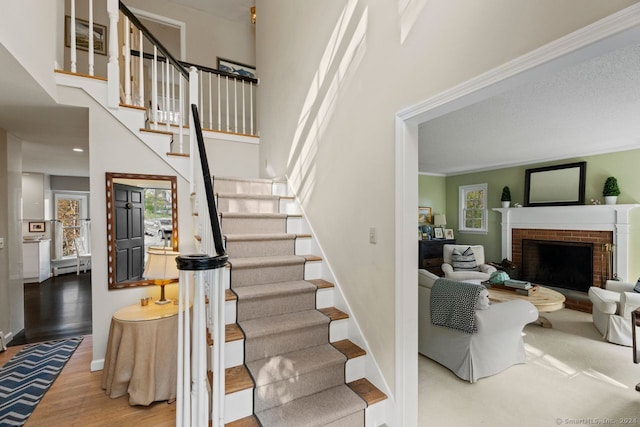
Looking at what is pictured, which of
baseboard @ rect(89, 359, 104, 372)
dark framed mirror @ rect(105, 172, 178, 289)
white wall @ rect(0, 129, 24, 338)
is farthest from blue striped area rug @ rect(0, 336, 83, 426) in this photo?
dark framed mirror @ rect(105, 172, 178, 289)

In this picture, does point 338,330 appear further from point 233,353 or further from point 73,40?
point 73,40

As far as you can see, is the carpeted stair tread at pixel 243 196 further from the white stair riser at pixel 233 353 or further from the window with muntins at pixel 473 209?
the window with muntins at pixel 473 209

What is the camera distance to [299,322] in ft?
6.70

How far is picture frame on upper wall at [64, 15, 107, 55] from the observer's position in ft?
13.8

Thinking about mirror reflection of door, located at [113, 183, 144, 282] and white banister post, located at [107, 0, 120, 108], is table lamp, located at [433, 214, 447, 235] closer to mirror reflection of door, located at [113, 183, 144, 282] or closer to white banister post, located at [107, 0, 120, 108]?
mirror reflection of door, located at [113, 183, 144, 282]

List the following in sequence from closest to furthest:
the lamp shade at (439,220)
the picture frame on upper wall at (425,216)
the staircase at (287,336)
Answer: the staircase at (287,336) < the lamp shade at (439,220) < the picture frame on upper wall at (425,216)

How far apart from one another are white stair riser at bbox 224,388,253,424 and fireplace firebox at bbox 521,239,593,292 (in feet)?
18.2

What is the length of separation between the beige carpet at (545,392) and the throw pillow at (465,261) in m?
2.16

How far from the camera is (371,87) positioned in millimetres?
1992

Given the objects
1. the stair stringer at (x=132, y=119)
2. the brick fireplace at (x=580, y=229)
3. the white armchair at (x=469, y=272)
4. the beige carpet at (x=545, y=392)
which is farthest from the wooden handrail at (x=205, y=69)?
the brick fireplace at (x=580, y=229)

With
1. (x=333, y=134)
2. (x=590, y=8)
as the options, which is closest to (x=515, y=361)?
(x=333, y=134)

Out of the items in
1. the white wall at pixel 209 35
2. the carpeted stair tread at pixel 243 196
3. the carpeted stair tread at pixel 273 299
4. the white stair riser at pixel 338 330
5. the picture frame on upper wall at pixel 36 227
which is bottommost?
the white stair riser at pixel 338 330

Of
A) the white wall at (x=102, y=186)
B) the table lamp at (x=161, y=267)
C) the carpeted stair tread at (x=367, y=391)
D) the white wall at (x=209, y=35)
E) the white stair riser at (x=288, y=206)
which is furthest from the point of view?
the white wall at (x=209, y=35)

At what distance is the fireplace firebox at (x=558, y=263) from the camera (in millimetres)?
4698
